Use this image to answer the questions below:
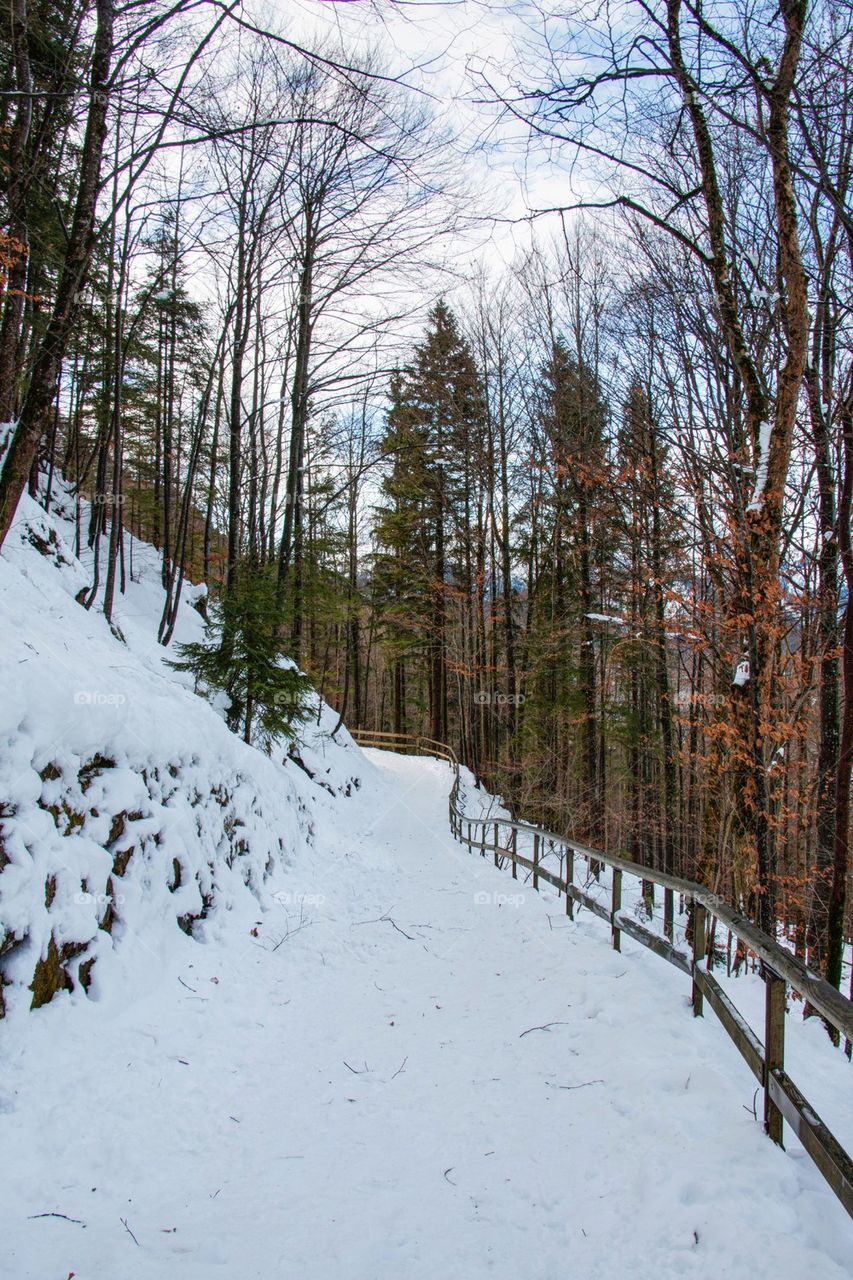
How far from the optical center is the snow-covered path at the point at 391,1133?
2066mm

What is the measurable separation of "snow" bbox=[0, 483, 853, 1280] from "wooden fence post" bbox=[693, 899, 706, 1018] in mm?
135

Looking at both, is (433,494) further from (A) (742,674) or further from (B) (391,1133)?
(B) (391,1133)

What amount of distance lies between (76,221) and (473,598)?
547 inches

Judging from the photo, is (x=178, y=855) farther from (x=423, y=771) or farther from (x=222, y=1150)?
(x=423, y=771)

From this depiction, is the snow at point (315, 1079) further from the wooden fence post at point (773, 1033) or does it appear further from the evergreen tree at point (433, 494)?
the evergreen tree at point (433, 494)

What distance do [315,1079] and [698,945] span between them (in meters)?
2.30

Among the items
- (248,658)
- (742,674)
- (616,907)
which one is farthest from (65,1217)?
(248,658)

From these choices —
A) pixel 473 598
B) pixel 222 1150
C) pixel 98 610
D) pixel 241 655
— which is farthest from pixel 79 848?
pixel 473 598

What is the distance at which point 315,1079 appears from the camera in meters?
3.24

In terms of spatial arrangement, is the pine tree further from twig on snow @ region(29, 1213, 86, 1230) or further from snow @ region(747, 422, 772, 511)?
twig on snow @ region(29, 1213, 86, 1230)

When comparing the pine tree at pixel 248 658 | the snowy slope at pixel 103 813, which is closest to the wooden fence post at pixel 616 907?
the snowy slope at pixel 103 813

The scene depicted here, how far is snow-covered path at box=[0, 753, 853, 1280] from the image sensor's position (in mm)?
2066

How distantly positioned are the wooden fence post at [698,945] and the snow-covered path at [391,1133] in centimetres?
14

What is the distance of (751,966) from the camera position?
22.6 ft
